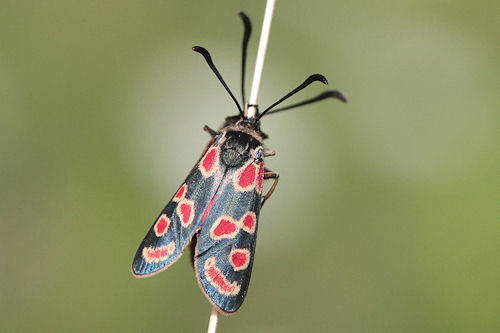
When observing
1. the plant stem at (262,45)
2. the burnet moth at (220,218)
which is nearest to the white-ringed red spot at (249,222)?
the burnet moth at (220,218)

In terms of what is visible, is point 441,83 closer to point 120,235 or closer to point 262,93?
point 262,93

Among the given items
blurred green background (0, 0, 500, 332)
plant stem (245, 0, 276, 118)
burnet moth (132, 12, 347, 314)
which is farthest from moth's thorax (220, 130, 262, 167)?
blurred green background (0, 0, 500, 332)

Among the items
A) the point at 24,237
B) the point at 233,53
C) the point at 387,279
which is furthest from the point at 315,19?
the point at 24,237

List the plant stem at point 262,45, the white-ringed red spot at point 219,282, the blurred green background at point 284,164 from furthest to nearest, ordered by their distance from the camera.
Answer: the blurred green background at point 284,164, the plant stem at point 262,45, the white-ringed red spot at point 219,282

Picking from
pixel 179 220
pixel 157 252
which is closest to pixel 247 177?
pixel 179 220

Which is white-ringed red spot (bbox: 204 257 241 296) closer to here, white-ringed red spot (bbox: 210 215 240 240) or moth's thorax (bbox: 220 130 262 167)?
white-ringed red spot (bbox: 210 215 240 240)

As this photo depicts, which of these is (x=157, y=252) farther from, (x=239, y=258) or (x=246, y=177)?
(x=246, y=177)

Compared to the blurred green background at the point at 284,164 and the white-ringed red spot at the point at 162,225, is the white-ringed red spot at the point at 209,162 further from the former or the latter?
the blurred green background at the point at 284,164
